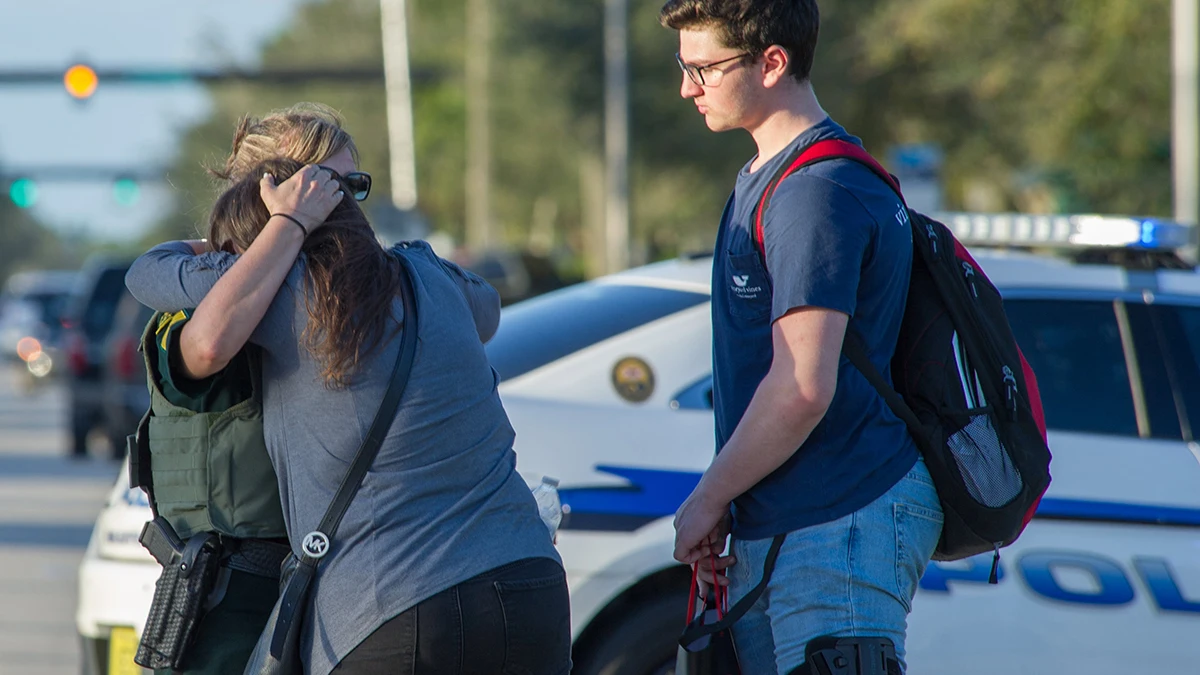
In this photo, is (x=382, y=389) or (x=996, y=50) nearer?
(x=382, y=389)

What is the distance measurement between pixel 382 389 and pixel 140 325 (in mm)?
10514

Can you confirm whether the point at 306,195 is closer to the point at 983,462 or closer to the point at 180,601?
the point at 180,601

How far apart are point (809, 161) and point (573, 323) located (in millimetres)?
1891

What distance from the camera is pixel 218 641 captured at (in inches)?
101

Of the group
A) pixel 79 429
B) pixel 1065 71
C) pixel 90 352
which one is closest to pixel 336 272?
pixel 90 352

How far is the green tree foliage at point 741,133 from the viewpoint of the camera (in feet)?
56.4

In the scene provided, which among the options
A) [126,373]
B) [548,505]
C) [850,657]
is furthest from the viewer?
[126,373]

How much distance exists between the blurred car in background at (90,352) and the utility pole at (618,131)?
1166 centimetres

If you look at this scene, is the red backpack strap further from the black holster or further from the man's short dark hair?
the black holster

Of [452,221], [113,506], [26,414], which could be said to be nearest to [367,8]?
[452,221]

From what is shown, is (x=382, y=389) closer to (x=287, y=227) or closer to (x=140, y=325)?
(x=287, y=227)

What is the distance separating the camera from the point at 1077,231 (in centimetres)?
442

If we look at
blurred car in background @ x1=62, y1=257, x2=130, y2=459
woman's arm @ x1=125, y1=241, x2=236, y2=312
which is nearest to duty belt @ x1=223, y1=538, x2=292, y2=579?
woman's arm @ x1=125, y1=241, x2=236, y2=312

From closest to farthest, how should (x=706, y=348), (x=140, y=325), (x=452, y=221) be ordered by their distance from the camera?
(x=706, y=348)
(x=140, y=325)
(x=452, y=221)
